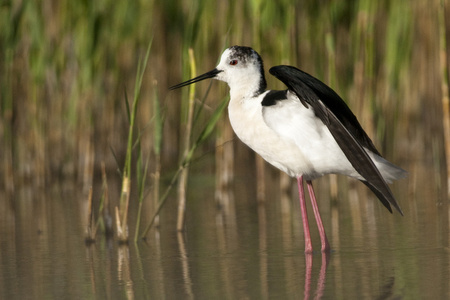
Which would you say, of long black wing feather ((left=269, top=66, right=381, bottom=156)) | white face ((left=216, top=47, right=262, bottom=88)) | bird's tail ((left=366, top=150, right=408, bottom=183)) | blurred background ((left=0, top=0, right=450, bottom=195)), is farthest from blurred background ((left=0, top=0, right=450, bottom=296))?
long black wing feather ((left=269, top=66, right=381, bottom=156))

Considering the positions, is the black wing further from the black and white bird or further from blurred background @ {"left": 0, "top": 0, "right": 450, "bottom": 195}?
blurred background @ {"left": 0, "top": 0, "right": 450, "bottom": 195}

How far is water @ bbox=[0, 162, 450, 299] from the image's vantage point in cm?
400

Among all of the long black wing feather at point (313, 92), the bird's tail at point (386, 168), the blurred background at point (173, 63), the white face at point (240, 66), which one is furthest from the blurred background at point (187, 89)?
the long black wing feather at point (313, 92)

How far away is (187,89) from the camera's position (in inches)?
241

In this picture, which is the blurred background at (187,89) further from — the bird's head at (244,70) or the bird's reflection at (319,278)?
the bird's reflection at (319,278)

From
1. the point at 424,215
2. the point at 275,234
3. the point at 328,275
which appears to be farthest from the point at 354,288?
the point at 424,215

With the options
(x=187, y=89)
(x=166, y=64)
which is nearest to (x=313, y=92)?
(x=187, y=89)

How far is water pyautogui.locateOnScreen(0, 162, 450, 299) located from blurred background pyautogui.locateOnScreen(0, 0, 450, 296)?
8 cm

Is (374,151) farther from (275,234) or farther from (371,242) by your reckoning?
(275,234)

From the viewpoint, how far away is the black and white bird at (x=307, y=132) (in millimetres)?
4652

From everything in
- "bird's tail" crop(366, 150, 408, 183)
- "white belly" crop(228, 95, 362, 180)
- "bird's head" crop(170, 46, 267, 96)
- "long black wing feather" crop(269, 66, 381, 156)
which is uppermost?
"bird's head" crop(170, 46, 267, 96)

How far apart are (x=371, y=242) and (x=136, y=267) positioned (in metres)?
1.37

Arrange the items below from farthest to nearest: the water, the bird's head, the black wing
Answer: the bird's head < the black wing < the water

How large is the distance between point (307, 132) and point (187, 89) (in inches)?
57.9
